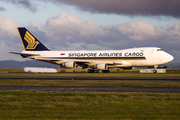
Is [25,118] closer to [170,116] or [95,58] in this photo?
[170,116]

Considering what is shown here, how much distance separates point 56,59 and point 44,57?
306 cm

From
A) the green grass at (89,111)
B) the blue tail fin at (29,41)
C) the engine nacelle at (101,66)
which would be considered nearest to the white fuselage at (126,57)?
the engine nacelle at (101,66)

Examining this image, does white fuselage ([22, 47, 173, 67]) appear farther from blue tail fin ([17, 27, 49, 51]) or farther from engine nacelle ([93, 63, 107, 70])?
blue tail fin ([17, 27, 49, 51])

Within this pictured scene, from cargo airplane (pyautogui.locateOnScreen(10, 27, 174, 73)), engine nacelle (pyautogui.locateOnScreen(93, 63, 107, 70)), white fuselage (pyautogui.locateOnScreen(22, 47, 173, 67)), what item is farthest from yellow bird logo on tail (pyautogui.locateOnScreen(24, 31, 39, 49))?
engine nacelle (pyautogui.locateOnScreen(93, 63, 107, 70))

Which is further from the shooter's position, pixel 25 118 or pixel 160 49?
pixel 160 49

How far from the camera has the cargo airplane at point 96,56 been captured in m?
48.9

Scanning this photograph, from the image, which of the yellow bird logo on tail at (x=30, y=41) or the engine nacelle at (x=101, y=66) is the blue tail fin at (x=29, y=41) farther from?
the engine nacelle at (x=101, y=66)

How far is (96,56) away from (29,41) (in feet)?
55.6

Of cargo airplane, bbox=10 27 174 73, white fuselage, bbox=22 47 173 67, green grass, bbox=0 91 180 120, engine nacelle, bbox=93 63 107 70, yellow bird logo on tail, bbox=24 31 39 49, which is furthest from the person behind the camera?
yellow bird logo on tail, bbox=24 31 39 49

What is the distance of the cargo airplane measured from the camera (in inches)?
1924

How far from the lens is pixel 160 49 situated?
49344mm

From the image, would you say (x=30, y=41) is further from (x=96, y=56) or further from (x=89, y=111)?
(x=89, y=111)

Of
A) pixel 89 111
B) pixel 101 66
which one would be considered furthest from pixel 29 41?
pixel 89 111

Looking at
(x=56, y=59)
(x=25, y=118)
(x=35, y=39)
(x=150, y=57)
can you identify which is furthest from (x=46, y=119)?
(x=35, y=39)
